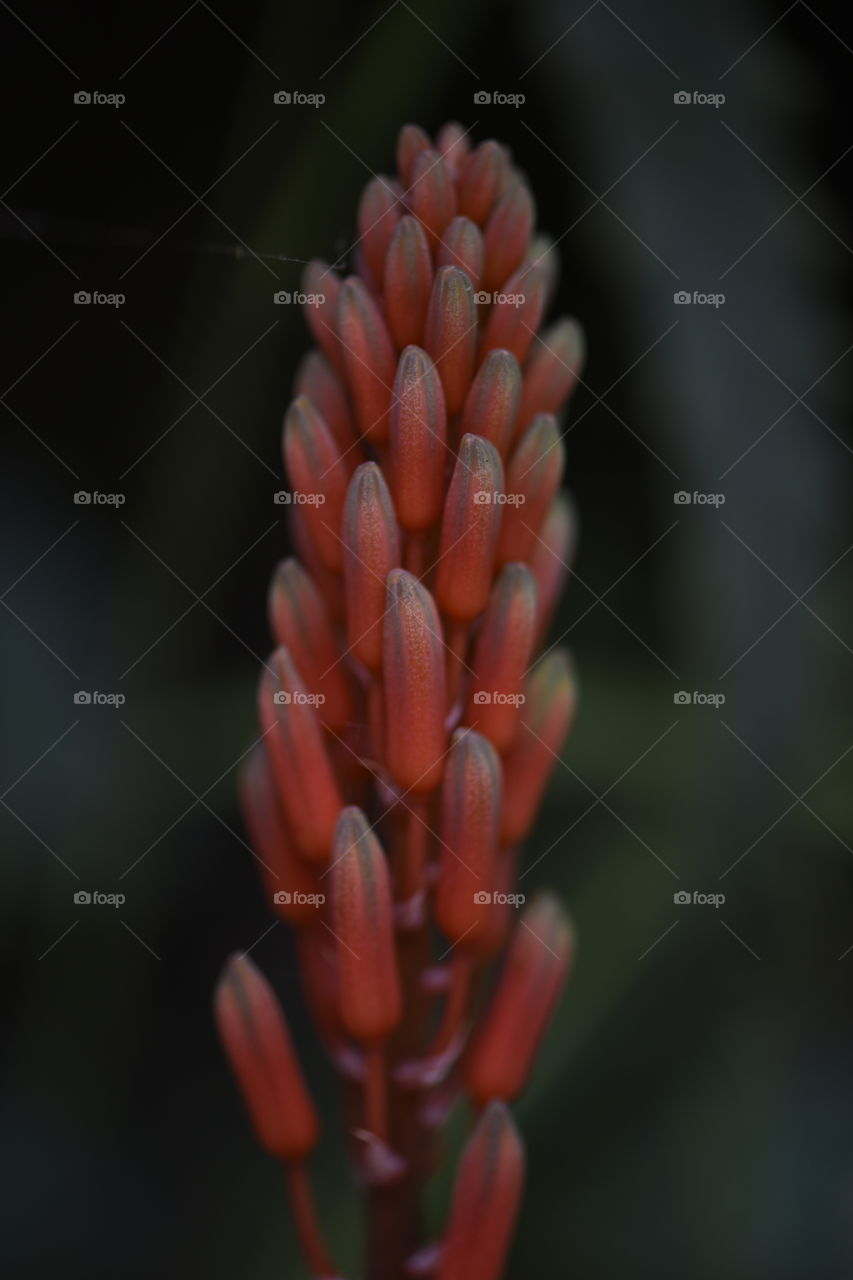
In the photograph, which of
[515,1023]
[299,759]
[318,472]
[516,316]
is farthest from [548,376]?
[515,1023]

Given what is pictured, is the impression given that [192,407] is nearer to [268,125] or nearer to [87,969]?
[268,125]

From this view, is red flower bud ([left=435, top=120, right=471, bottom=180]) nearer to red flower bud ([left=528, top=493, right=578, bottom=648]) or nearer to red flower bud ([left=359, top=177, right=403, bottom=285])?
red flower bud ([left=359, top=177, right=403, bottom=285])

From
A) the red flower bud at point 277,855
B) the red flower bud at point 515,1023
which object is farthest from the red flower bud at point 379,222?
the red flower bud at point 515,1023

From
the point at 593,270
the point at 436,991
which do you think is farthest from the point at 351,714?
the point at 593,270

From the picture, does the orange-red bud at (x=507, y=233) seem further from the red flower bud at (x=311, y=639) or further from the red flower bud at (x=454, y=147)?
the red flower bud at (x=311, y=639)

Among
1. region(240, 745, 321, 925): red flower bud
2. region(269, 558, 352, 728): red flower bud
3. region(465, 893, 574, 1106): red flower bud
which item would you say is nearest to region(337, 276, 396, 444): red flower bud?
region(269, 558, 352, 728): red flower bud

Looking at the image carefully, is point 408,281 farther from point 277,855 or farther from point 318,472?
point 277,855

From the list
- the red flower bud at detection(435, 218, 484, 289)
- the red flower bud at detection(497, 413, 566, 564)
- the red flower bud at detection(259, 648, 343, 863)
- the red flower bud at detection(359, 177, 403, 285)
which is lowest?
the red flower bud at detection(259, 648, 343, 863)
